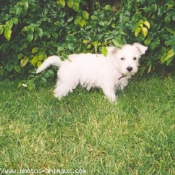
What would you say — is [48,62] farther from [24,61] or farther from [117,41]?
[117,41]

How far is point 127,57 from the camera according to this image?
453 cm

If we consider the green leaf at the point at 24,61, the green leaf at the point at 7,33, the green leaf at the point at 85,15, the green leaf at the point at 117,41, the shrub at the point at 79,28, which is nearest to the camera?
the green leaf at the point at 117,41

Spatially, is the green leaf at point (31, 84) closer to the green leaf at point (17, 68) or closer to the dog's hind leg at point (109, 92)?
the green leaf at point (17, 68)

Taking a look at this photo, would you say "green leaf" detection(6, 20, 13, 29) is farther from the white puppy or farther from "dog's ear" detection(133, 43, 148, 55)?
"dog's ear" detection(133, 43, 148, 55)

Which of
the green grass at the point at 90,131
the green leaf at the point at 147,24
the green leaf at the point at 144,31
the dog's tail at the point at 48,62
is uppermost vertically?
the green leaf at the point at 147,24

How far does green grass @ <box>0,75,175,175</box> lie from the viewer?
319cm

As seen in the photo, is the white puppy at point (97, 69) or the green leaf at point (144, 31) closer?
the green leaf at point (144, 31)

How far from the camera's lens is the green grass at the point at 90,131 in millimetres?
3186

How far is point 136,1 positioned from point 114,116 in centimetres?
153

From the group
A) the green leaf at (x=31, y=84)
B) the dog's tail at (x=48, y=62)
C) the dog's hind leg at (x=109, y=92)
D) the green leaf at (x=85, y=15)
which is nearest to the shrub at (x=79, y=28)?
the green leaf at (x=85, y=15)

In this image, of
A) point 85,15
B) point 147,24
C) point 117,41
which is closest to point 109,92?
point 117,41

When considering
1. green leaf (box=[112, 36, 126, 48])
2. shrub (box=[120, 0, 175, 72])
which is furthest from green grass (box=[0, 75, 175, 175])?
green leaf (box=[112, 36, 126, 48])

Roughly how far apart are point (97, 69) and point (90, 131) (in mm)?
1208

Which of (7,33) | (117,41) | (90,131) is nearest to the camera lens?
(90,131)
